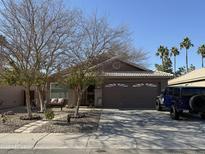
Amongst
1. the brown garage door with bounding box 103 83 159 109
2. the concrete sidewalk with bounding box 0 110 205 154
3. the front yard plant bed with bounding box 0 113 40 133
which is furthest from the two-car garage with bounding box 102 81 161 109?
the concrete sidewalk with bounding box 0 110 205 154

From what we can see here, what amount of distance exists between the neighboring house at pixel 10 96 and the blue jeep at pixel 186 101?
1482cm

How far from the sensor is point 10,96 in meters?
31.5

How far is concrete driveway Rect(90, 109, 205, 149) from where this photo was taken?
11898 mm

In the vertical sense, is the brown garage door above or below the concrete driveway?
above

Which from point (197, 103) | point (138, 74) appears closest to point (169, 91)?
point (197, 103)

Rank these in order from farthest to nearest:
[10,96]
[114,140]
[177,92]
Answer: [10,96], [177,92], [114,140]

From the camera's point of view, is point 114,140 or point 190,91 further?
point 190,91

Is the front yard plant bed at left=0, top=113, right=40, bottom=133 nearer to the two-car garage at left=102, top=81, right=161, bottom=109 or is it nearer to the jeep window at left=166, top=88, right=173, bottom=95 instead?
the jeep window at left=166, top=88, right=173, bottom=95

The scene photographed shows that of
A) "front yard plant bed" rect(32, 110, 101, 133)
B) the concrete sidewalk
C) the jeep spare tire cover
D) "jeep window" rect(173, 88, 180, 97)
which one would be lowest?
the concrete sidewalk

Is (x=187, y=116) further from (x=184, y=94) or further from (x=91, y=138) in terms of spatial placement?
(x=91, y=138)

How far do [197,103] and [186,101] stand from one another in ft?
2.03

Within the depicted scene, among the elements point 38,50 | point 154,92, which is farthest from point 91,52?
point 154,92

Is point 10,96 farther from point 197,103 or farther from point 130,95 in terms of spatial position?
point 197,103

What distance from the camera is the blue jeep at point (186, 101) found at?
18.3 meters
